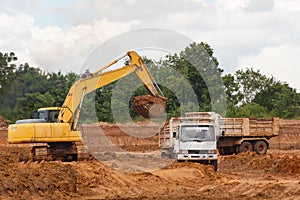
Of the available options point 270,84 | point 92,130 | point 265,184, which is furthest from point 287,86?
point 265,184

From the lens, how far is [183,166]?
1037 inches

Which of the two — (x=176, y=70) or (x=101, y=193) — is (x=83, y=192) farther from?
(x=176, y=70)

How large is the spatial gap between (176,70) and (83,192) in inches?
1540

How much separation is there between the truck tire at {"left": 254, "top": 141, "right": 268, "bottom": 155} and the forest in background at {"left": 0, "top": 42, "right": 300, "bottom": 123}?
9.55m

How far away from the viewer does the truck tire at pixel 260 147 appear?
37938mm

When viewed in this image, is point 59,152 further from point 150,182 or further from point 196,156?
point 150,182

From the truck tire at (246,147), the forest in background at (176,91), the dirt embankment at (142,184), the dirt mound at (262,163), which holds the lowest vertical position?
the dirt embankment at (142,184)

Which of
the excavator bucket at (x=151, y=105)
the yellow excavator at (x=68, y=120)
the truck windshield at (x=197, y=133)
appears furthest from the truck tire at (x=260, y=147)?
the truck windshield at (x=197, y=133)

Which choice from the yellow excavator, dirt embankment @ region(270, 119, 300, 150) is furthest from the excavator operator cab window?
dirt embankment @ region(270, 119, 300, 150)

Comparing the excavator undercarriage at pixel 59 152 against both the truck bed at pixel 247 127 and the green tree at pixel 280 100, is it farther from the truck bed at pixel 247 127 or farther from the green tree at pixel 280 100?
the green tree at pixel 280 100

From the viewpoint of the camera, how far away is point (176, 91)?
52.2 m

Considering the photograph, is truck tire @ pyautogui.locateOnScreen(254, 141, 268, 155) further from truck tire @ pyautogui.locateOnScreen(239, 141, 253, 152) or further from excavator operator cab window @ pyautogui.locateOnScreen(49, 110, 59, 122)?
excavator operator cab window @ pyautogui.locateOnScreen(49, 110, 59, 122)

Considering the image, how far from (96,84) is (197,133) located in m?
5.75

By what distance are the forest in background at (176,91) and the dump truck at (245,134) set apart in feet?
26.6
